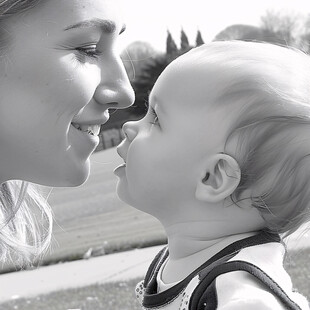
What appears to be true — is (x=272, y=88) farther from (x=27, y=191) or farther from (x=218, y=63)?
(x=27, y=191)

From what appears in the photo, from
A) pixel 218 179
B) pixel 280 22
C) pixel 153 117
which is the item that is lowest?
pixel 280 22

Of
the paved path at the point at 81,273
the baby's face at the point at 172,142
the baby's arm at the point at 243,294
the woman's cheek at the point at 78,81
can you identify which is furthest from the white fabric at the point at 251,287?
the paved path at the point at 81,273

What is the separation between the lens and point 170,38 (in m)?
55.7

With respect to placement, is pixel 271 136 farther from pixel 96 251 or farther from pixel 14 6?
pixel 96 251

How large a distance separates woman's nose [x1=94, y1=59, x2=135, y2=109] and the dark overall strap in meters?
0.59

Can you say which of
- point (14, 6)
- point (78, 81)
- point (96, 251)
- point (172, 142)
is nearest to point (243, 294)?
point (172, 142)

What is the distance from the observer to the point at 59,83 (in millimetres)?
2447

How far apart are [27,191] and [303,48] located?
1.33 metres

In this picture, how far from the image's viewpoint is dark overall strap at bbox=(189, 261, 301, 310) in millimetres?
2299

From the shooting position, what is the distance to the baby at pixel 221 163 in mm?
2539

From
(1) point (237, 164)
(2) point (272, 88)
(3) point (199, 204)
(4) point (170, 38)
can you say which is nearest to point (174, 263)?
(3) point (199, 204)

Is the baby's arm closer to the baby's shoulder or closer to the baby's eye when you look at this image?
the baby's shoulder

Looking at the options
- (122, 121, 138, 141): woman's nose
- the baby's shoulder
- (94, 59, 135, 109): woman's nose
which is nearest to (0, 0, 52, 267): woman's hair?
(122, 121, 138, 141): woman's nose

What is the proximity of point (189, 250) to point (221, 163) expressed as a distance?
32 cm
